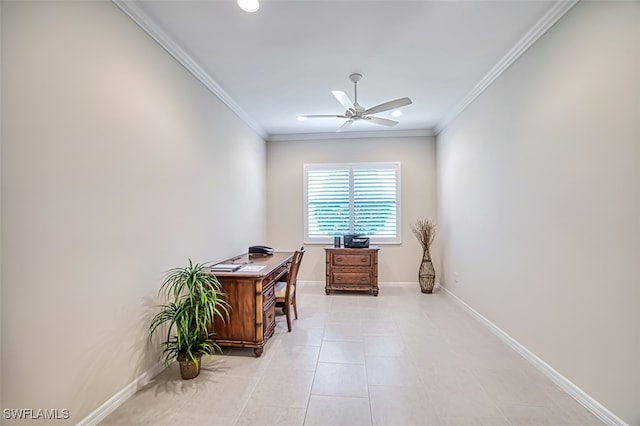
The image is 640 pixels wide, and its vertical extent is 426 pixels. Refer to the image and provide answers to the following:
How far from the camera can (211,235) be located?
3410 millimetres

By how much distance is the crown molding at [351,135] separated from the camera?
17.8 ft

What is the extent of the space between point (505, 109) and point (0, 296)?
4.21m

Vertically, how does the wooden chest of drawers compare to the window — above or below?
below

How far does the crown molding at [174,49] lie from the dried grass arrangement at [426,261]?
12.3 feet

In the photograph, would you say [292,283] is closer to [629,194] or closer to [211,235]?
[211,235]

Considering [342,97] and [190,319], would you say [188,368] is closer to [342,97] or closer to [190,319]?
[190,319]

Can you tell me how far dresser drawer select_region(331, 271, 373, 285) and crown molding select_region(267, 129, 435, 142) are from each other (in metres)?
2.65

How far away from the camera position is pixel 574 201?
2.09 metres

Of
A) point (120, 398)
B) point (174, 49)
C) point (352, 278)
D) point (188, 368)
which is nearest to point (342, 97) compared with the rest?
point (174, 49)

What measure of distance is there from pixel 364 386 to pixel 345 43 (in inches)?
119

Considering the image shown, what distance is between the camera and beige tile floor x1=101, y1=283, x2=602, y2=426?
6.24 feet

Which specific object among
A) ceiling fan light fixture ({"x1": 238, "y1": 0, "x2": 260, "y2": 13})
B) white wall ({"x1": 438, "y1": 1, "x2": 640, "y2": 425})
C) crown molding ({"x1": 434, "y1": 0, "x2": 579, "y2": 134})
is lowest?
white wall ({"x1": 438, "y1": 1, "x2": 640, "y2": 425})

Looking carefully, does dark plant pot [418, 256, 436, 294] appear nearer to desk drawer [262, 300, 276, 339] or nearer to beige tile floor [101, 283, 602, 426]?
beige tile floor [101, 283, 602, 426]
